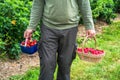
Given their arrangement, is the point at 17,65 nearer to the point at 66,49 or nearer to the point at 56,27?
the point at 66,49

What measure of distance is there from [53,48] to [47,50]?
3.1 inches

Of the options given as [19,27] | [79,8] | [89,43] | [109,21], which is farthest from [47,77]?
[109,21]

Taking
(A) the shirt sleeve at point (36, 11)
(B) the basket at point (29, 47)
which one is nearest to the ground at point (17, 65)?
(B) the basket at point (29, 47)

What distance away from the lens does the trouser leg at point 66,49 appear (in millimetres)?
4266

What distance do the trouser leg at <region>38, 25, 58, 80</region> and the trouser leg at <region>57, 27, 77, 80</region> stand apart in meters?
0.10

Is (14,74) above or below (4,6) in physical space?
below

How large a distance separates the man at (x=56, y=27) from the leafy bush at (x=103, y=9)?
12.9 feet

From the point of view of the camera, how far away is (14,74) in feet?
17.9

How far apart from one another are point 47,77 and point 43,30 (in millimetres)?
583

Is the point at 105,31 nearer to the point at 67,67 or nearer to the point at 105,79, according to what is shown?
the point at 105,79

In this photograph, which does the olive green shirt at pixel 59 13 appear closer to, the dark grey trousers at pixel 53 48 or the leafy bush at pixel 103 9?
the dark grey trousers at pixel 53 48

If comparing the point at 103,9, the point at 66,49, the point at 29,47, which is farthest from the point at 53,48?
the point at 103,9

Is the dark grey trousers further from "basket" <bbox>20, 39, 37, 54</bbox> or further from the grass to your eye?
"basket" <bbox>20, 39, 37, 54</bbox>

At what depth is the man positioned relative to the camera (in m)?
4.09
